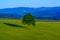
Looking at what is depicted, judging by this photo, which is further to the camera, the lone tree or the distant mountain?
the distant mountain

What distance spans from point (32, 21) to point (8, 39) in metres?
7.43

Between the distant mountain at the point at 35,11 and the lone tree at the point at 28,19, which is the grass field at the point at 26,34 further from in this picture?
the distant mountain at the point at 35,11

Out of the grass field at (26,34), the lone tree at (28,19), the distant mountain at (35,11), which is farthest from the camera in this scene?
the distant mountain at (35,11)

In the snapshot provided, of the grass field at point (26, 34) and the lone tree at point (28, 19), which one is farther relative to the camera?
the lone tree at point (28, 19)

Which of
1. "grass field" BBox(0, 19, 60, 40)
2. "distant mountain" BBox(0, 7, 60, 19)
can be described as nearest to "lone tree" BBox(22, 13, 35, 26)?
"grass field" BBox(0, 19, 60, 40)

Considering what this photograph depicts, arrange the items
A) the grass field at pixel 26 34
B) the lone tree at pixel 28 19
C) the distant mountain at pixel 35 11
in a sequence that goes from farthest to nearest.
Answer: the distant mountain at pixel 35 11
the lone tree at pixel 28 19
the grass field at pixel 26 34

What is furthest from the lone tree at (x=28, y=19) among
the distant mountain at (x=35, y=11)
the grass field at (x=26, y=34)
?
the distant mountain at (x=35, y=11)

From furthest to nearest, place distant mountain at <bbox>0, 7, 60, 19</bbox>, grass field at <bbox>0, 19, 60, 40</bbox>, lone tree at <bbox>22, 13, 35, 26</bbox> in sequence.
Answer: distant mountain at <bbox>0, 7, 60, 19</bbox> < lone tree at <bbox>22, 13, 35, 26</bbox> < grass field at <bbox>0, 19, 60, 40</bbox>

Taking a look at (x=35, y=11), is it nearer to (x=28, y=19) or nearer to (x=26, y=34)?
(x=28, y=19)

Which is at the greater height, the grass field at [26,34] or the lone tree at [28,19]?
the lone tree at [28,19]

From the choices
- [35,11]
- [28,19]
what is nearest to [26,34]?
[28,19]

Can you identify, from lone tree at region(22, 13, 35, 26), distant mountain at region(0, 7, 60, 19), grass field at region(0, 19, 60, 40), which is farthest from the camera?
distant mountain at region(0, 7, 60, 19)

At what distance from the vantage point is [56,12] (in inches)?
1543

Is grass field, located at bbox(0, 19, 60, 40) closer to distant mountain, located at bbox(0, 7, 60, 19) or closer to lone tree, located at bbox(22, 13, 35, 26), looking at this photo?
lone tree, located at bbox(22, 13, 35, 26)
